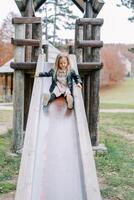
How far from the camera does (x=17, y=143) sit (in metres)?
7.95

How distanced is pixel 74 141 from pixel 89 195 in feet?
4.23

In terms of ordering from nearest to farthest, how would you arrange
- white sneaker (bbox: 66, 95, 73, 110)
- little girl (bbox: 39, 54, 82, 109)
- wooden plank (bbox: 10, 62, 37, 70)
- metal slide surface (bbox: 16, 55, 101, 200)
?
metal slide surface (bbox: 16, 55, 101, 200) < white sneaker (bbox: 66, 95, 73, 110) < little girl (bbox: 39, 54, 82, 109) < wooden plank (bbox: 10, 62, 37, 70)

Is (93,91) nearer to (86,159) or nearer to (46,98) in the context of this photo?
(46,98)

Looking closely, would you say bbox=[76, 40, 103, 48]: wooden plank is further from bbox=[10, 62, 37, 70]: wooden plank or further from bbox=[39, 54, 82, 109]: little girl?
bbox=[39, 54, 82, 109]: little girl

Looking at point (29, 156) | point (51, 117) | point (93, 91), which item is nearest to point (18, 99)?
point (93, 91)

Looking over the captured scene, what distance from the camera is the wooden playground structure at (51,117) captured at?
380cm

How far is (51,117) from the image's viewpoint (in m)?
5.56

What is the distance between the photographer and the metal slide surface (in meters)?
3.73

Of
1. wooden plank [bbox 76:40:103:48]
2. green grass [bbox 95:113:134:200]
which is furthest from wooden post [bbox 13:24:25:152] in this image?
green grass [bbox 95:113:134:200]

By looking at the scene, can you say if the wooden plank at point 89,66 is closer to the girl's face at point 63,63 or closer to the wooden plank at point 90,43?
the wooden plank at point 90,43

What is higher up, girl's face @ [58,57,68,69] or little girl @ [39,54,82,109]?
girl's face @ [58,57,68,69]

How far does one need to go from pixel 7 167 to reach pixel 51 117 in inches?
71.6

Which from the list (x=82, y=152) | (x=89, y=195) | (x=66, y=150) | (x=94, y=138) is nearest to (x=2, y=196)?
(x=66, y=150)

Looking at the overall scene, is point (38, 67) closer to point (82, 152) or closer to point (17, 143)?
point (17, 143)
